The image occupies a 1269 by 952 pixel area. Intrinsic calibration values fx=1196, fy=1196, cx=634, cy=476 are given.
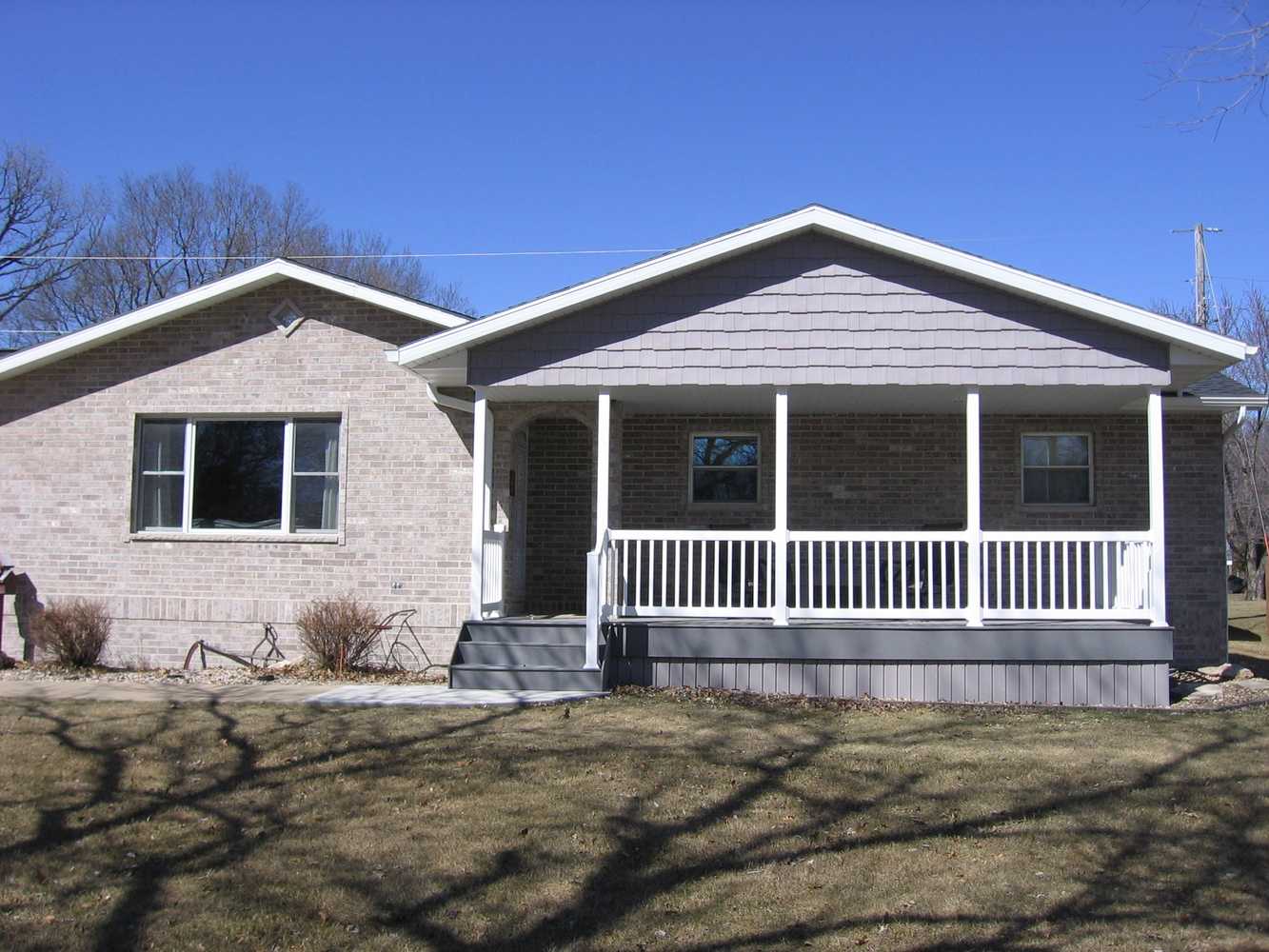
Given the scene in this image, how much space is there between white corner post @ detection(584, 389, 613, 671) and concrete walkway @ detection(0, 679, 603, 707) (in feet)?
1.66

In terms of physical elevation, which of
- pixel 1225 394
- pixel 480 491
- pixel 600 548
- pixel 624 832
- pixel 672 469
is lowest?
pixel 624 832

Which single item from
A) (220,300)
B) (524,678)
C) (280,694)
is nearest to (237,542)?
(220,300)

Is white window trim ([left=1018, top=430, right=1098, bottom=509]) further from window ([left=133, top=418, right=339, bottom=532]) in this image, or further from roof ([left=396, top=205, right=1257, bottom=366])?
window ([left=133, top=418, right=339, bottom=532])

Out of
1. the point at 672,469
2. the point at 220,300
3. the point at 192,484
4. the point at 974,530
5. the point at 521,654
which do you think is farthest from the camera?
the point at 672,469

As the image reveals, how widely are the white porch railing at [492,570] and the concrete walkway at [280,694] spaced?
1001 mm

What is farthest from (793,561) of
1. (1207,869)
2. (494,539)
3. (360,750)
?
(1207,869)

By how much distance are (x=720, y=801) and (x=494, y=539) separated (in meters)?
5.56

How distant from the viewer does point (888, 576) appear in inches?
468

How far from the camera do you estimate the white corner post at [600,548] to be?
11211mm

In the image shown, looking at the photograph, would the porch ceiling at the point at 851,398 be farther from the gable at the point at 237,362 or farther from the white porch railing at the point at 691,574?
the gable at the point at 237,362

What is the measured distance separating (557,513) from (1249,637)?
17585 millimetres

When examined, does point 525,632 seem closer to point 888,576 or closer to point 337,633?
point 337,633

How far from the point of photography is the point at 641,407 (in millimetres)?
13953

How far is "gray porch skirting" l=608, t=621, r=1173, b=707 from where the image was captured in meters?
11.3
